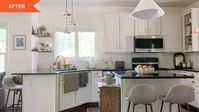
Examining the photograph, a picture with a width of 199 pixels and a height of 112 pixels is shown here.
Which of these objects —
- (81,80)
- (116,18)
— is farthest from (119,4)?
(81,80)

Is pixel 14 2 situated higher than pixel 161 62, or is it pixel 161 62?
pixel 14 2

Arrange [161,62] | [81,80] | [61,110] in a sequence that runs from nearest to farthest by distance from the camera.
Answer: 1. [61,110]
2. [81,80]
3. [161,62]

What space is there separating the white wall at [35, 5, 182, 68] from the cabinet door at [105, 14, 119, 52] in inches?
10.5

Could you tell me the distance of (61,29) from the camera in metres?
5.93

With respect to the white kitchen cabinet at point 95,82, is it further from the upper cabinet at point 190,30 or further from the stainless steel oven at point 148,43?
the upper cabinet at point 190,30

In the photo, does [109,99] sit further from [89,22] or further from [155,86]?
[89,22]

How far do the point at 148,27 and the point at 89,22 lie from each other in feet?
5.50

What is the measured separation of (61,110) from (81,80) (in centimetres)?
90

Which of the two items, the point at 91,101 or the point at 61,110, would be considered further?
the point at 91,101

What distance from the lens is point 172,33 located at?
5.85 metres

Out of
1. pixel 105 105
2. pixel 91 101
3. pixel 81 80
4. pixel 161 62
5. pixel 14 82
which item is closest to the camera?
pixel 105 105

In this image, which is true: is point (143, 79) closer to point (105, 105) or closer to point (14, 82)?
point (105, 105)

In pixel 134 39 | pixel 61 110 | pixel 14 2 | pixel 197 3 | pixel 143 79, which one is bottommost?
pixel 61 110

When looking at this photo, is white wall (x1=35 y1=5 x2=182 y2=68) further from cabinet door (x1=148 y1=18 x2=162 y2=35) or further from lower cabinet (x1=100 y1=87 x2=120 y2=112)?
lower cabinet (x1=100 y1=87 x2=120 y2=112)
